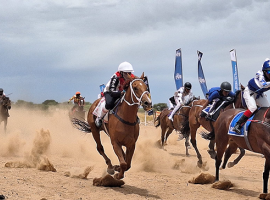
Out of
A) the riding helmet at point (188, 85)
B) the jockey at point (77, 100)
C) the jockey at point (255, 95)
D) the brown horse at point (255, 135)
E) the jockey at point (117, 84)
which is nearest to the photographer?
the brown horse at point (255, 135)

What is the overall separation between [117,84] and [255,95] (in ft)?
9.54

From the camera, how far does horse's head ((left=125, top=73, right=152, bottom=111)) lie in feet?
25.3

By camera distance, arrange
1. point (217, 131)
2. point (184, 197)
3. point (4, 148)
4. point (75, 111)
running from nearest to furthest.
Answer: point (184, 197) < point (217, 131) < point (4, 148) < point (75, 111)

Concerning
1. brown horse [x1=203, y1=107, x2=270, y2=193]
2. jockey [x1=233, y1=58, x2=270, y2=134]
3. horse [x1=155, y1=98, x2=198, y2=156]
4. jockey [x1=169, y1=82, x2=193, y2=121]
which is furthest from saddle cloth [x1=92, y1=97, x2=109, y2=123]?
jockey [x1=169, y1=82, x2=193, y2=121]

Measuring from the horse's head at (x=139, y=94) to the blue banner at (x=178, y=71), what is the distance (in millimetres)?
15854

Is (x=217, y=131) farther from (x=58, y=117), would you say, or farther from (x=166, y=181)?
(x=58, y=117)

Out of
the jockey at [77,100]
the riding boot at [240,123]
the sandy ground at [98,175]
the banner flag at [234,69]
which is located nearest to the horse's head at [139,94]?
the sandy ground at [98,175]

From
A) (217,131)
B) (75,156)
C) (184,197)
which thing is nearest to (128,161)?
(184,197)

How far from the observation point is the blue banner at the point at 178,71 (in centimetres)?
2414

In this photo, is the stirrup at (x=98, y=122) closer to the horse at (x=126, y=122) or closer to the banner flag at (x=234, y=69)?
the horse at (x=126, y=122)

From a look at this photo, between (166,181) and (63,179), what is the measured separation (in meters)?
2.40

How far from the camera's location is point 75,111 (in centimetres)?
2359

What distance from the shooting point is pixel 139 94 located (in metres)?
7.98

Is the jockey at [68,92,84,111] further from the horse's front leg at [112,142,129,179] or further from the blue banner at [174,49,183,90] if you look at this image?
the horse's front leg at [112,142,129,179]
